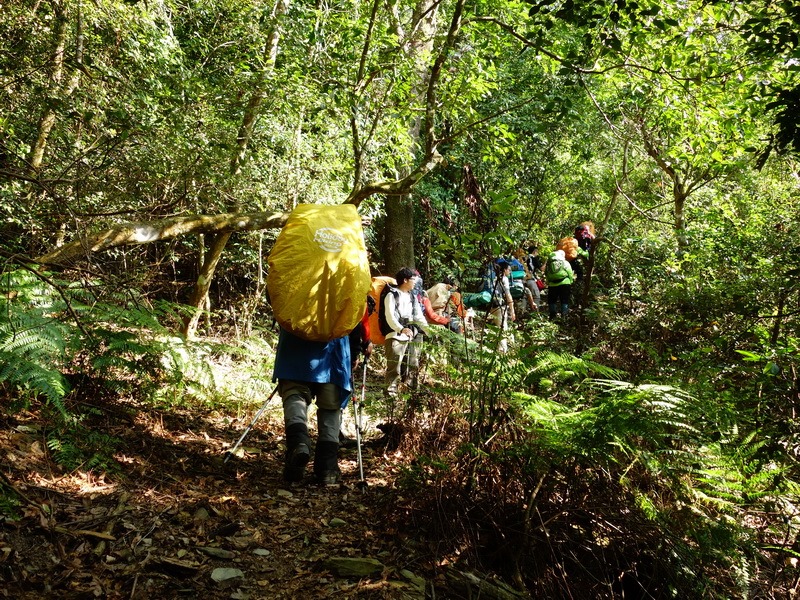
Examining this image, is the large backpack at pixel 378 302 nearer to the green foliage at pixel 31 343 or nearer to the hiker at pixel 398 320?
the hiker at pixel 398 320

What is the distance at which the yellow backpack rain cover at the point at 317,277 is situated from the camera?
4.35 m

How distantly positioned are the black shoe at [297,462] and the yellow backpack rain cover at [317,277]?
2.98 feet

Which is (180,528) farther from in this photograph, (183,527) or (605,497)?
(605,497)

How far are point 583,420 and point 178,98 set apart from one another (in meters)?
6.10

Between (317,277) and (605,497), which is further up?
(317,277)

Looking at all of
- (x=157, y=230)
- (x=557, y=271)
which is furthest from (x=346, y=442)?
(x=557, y=271)

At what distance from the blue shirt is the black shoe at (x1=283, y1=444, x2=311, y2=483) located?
1.84ft

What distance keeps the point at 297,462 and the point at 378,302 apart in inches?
123

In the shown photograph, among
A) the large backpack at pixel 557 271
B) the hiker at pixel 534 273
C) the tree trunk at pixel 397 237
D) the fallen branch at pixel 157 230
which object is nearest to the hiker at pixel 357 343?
the fallen branch at pixel 157 230

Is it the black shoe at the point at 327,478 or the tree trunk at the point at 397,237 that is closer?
the black shoe at the point at 327,478

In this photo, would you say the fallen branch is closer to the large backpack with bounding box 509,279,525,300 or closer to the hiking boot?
the hiking boot

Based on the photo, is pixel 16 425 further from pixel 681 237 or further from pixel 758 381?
pixel 681 237

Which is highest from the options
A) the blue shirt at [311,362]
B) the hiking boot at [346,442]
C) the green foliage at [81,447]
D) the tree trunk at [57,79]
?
the tree trunk at [57,79]

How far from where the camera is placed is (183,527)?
346 centimetres
